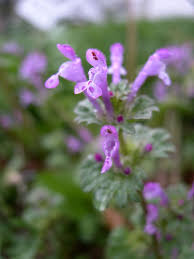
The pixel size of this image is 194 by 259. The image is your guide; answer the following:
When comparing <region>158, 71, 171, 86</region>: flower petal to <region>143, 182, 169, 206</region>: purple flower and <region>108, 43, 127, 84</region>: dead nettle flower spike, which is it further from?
<region>143, 182, 169, 206</region>: purple flower

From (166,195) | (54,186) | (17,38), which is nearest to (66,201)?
(54,186)

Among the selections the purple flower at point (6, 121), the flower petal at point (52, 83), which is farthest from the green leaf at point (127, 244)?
the purple flower at point (6, 121)

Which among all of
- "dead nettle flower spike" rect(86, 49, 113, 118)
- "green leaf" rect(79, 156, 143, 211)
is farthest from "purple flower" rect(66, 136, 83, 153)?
"dead nettle flower spike" rect(86, 49, 113, 118)

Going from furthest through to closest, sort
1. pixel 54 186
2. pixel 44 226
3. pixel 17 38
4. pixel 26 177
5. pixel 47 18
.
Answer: pixel 17 38
pixel 47 18
pixel 26 177
pixel 54 186
pixel 44 226

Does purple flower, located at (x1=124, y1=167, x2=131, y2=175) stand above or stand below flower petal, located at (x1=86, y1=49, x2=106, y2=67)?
below

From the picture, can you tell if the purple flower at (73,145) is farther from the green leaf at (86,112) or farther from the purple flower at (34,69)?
the green leaf at (86,112)

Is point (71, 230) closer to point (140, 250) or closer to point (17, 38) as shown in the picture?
point (140, 250)
